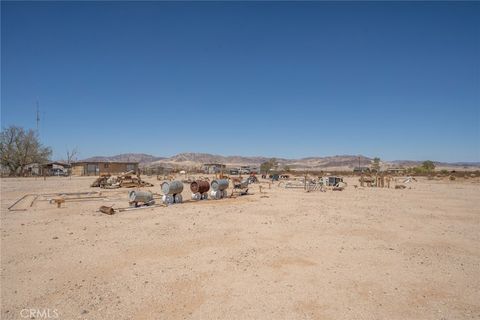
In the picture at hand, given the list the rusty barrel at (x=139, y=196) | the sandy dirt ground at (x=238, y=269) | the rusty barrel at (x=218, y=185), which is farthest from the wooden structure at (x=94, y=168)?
the sandy dirt ground at (x=238, y=269)

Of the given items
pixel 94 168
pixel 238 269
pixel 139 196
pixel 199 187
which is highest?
pixel 94 168

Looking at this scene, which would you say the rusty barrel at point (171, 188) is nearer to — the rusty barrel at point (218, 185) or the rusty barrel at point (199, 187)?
the rusty barrel at point (199, 187)

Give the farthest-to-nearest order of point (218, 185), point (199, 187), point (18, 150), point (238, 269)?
point (18, 150) < point (218, 185) < point (199, 187) < point (238, 269)

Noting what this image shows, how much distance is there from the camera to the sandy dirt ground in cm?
505

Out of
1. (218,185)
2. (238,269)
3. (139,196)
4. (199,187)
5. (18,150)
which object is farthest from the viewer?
(18,150)

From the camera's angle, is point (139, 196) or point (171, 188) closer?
point (139, 196)

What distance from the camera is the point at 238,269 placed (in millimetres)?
6770

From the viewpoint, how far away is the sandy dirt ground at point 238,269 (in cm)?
505

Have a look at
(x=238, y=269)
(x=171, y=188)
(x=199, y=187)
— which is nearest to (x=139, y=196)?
(x=171, y=188)

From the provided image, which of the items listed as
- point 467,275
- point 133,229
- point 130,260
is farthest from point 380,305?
point 133,229

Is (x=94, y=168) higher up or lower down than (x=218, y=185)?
higher up

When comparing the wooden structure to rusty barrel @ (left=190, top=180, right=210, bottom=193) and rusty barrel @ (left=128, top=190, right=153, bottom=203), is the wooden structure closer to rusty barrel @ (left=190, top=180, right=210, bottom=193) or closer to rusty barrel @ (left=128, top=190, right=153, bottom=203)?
rusty barrel @ (left=190, top=180, right=210, bottom=193)

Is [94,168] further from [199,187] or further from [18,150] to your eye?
[199,187]

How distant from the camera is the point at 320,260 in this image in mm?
7406
